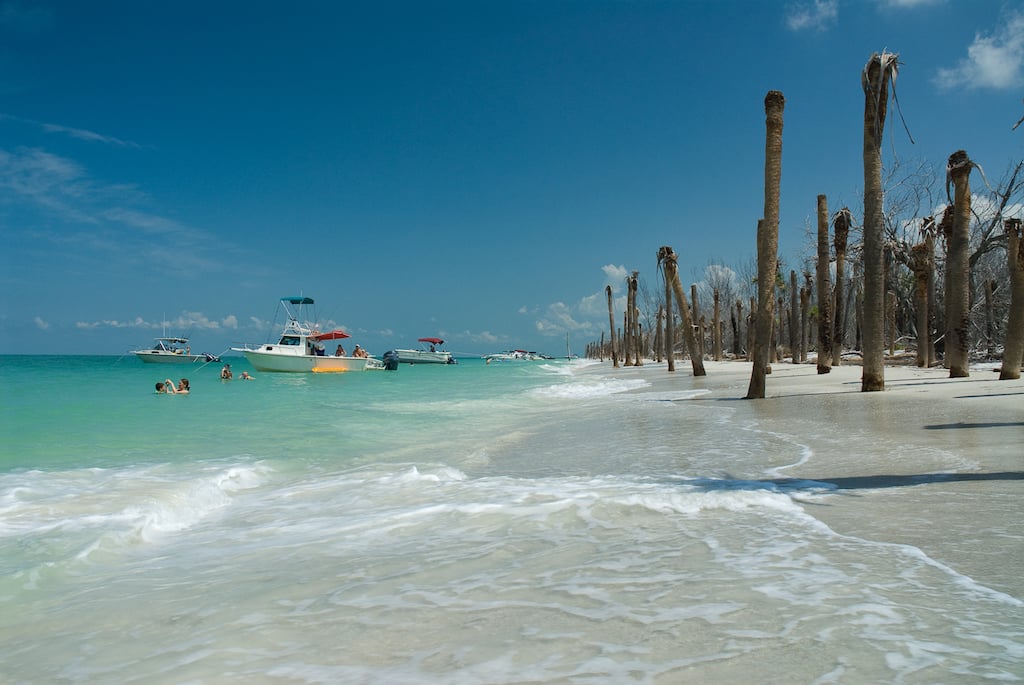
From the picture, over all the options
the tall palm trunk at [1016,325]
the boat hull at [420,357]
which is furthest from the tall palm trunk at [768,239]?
the boat hull at [420,357]

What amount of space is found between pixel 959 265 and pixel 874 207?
3180 millimetres

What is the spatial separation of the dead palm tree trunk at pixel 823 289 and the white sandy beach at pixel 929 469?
29.4ft

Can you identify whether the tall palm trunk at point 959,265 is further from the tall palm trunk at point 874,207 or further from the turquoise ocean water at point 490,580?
the turquoise ocean water at point 490,580

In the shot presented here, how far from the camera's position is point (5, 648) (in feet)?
9.79

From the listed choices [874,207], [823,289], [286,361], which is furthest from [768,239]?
[286,361]

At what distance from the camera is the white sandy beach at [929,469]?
11.0 ft

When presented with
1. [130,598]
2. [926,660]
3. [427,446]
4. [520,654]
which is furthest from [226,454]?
[926,660]

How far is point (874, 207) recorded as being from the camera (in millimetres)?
12055

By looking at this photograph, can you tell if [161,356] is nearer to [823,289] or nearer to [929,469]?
[823,289]

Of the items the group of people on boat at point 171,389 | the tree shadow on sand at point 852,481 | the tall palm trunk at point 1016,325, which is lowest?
the group of people on boat at point 171,389

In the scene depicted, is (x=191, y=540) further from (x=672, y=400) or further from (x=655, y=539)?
(x=672, y=400)

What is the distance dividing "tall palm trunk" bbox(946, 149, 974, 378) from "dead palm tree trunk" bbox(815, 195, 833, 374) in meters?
5.88

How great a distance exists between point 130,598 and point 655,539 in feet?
10.4

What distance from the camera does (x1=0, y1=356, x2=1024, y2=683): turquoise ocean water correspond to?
2.37 metres
